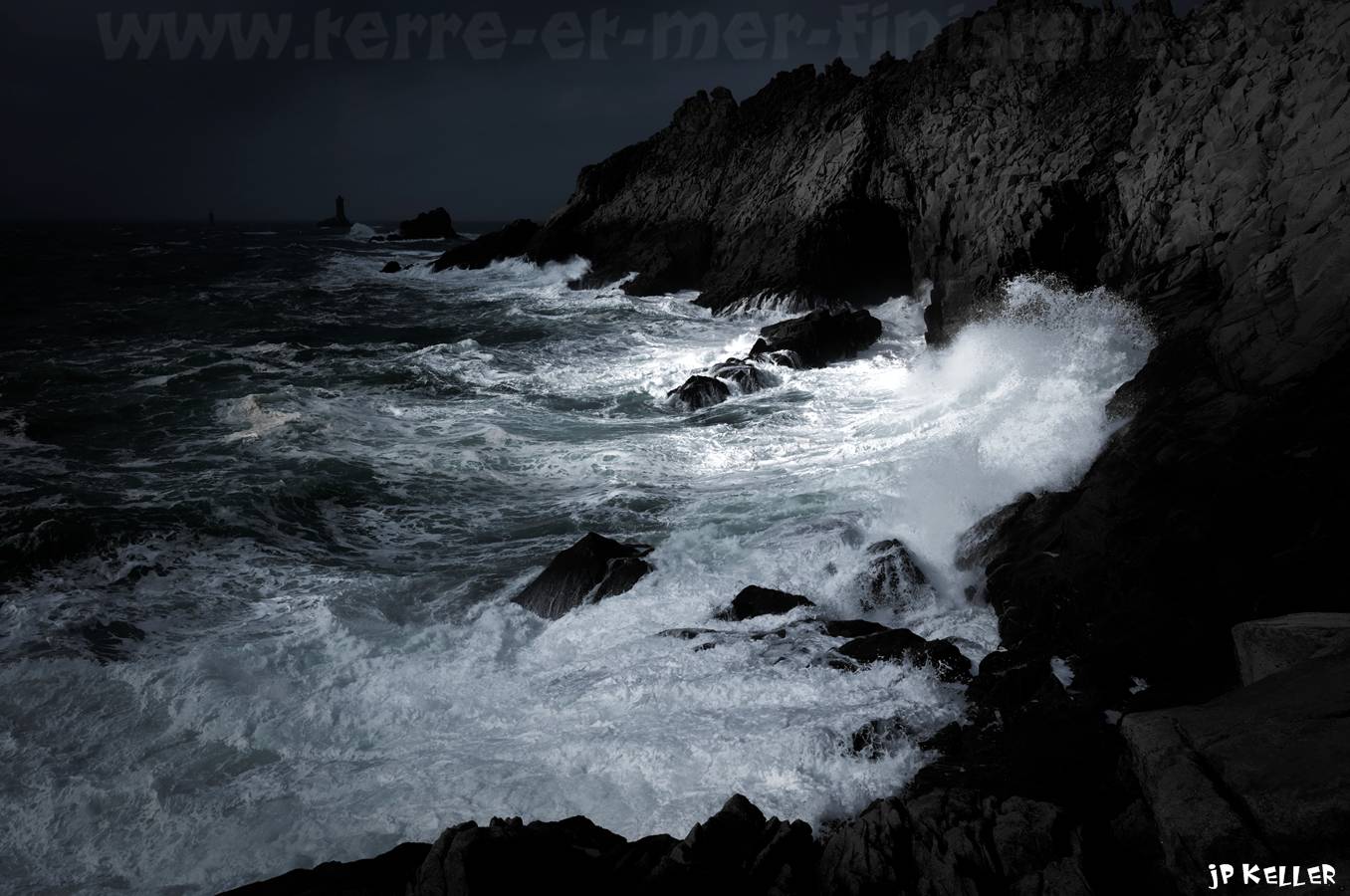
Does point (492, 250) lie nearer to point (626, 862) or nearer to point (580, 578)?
point (580, 578)

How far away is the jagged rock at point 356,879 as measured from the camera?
4.62 meters

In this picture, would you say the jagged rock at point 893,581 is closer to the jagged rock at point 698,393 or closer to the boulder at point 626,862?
the boulder at point 626,862

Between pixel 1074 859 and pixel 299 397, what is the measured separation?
18.6 metres

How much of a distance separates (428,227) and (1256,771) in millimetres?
89673

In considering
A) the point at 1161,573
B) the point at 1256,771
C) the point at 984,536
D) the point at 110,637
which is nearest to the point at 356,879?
the point at 1256,771

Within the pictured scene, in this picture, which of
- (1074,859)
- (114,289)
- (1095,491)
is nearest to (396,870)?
(1074,859)

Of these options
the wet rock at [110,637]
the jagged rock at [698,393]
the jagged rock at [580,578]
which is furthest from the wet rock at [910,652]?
the jagged rock at [698,393]

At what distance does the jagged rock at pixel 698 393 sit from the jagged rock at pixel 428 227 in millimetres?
72385

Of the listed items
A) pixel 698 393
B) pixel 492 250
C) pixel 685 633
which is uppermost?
pixel 492 250

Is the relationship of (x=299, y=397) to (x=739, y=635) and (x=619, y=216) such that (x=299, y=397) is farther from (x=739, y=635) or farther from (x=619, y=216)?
(x=619, y=216)

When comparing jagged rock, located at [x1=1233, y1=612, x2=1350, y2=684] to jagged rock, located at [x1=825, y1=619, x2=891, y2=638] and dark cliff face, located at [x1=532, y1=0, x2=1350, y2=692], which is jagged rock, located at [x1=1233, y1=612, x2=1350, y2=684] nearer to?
dark cliff face, located at [x1=532, y1=0, x2=1350, y2=692]

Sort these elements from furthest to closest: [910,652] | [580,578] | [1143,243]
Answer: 1. [1143,243]
2. [580,578]
3. [910,652]

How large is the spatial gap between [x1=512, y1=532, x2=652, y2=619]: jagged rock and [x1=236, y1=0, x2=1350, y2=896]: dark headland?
12cm

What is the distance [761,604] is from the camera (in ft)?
29.6
